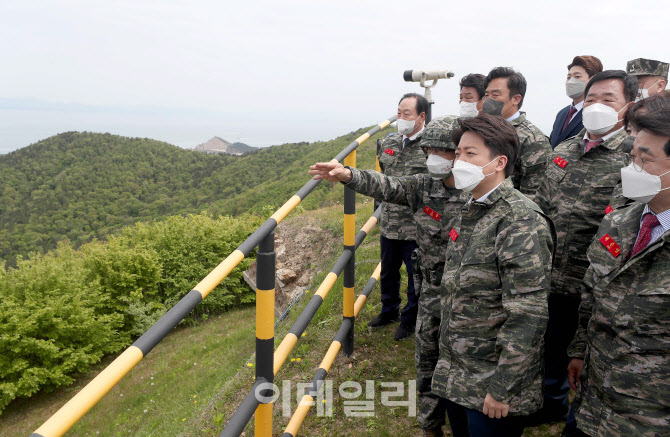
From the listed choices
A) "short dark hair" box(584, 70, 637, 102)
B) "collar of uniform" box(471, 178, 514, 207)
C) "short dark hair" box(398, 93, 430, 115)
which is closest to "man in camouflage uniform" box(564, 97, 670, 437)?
"collar of uniform" box(471, 178, 514, 207)

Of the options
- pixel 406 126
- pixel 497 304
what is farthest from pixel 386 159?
pixel 497 304

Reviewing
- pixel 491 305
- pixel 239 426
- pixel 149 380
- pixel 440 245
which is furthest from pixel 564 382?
pixel 149 380

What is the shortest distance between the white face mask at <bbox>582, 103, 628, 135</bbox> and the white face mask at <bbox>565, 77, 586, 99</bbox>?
119 centimetres

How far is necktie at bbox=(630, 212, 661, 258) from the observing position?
1.66 meters

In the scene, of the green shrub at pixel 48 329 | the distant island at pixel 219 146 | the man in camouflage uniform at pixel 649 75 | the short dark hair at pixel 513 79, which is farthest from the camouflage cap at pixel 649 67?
the distant island at pixel 219 146

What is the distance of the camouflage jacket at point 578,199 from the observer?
7.84ft

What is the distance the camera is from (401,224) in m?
3.47

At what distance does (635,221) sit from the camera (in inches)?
68.2

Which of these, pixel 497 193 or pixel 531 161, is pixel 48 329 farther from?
pixel 497 193

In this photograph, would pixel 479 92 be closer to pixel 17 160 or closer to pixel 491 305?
pixel 491 305

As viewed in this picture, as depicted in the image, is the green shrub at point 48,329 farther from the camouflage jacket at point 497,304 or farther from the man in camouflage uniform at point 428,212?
the camouflage jacket at point 497,304

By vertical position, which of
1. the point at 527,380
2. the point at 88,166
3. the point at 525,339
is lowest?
the point at 88,166

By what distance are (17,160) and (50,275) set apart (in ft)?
339

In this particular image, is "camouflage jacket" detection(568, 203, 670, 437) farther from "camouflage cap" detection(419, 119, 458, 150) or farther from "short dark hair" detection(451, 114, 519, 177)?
"camouflage cap" detection(419, 119, 458, 150)
